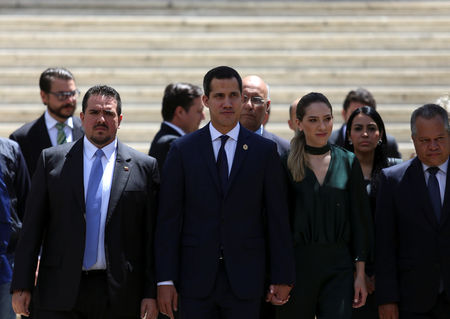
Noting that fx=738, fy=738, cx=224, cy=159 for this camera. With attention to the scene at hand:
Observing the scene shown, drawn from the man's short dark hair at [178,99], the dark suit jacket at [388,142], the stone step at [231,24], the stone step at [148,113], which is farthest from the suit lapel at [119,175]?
the stone step at [231,24]

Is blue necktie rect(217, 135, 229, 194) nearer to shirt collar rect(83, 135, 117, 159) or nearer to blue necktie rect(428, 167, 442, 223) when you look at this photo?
shirt collar rect(83, 135, 117, 159)

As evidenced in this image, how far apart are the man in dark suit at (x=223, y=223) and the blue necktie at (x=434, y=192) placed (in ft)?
3.08

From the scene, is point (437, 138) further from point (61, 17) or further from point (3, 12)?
point (3, 12)

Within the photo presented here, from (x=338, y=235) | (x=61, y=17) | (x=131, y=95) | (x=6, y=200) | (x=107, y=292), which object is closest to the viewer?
(x=107, y=292)

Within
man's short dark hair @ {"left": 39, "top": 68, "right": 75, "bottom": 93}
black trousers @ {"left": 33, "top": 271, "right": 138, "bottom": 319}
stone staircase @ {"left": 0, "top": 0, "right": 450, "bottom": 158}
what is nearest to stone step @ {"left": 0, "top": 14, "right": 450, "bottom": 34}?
Result: stone staircase @ {"left": 0, "top": 0, "right": 450, "bottom": 158}

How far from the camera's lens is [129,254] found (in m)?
4.10

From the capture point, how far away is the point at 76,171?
13.6 feet

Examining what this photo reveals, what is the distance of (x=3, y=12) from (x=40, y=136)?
6.01m

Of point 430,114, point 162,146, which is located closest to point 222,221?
point 430,114

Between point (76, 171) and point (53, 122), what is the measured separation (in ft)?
6.85

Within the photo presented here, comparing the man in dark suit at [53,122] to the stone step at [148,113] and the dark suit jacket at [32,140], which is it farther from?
the stone step at [148,113]

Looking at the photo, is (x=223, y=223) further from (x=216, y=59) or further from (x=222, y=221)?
(x=216, y=59)

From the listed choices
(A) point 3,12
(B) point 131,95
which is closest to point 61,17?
(A) point 3,12

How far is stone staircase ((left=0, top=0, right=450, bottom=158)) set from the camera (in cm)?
962
